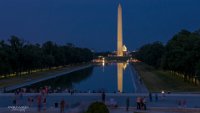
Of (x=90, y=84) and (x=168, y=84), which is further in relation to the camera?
(x=90, y=84)

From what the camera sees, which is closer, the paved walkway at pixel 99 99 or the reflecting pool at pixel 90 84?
the paved walkway at pixel 99 99

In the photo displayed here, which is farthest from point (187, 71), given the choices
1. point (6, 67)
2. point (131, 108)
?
point (131, 108)

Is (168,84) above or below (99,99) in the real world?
above

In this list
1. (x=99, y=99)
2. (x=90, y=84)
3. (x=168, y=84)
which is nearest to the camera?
(x=99, y=99)

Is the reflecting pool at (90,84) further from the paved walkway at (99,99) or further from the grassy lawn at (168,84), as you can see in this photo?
the paved walkway at (99,99)

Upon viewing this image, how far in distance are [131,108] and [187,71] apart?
3065 centimetres

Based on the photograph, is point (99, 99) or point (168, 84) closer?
point (99, 99)

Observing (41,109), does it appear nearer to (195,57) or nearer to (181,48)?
(195,57)

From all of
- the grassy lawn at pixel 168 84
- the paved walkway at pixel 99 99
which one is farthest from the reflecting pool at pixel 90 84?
the paved walkway at pixel 99 99

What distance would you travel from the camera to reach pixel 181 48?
182 feet

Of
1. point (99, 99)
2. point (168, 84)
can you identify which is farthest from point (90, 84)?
point (99, 99)

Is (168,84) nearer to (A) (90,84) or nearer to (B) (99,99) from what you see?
(A) (90,84)

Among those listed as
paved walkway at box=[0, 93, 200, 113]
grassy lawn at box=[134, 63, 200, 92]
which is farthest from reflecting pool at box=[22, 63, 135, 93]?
paved walkway at box=[0, 93, 200, 113]

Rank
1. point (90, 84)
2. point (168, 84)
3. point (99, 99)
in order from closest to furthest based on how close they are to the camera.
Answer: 1. point (99, 99)
2. point (168, 84)
3. point (90, 84)
